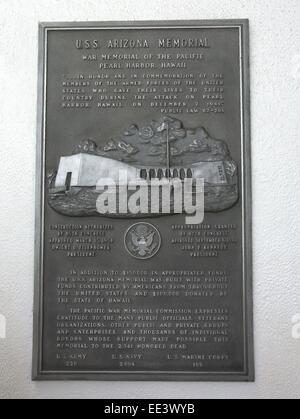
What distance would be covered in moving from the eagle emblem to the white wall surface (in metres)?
0.66

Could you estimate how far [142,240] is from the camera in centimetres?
387

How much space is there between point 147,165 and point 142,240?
510mm

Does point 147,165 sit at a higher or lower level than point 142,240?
higher

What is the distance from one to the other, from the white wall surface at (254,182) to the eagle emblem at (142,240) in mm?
662

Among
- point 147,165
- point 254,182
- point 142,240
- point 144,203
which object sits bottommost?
point 142,240

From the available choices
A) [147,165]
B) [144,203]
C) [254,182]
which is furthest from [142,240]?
[254,182]

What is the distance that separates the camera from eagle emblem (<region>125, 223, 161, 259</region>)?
3.87m

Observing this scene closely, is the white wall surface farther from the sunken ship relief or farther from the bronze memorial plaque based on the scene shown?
the sunken ship relief

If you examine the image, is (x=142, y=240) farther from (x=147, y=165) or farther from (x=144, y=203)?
(x=147, y=165)

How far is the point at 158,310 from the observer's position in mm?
3842

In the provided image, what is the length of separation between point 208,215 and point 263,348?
95 centimetres

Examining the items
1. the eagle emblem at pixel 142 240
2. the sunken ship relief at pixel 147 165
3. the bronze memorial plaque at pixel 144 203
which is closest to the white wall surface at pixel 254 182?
the bronze memorial plaque at pixel 144 203

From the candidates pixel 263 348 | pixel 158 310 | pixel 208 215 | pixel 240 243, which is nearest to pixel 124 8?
pixel 208 215

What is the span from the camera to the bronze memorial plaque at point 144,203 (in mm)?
3820
